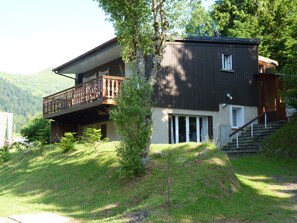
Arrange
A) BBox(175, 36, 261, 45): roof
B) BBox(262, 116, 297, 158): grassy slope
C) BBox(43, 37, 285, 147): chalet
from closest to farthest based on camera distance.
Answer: BBox(262, 116, 297, 158): grassy slope
BBox(43, 37, 285, 147): chalet
BBox(175, 36, 261, 45): roof

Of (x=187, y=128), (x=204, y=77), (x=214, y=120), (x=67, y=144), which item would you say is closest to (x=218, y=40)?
(x=204, y=77)

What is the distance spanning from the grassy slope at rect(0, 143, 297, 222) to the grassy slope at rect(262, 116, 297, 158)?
9.15ft

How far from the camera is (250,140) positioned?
22.1 metres

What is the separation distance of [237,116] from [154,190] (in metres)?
15.3

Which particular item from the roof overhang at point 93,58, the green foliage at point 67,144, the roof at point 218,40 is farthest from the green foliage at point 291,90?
the green foliage at point 67,144

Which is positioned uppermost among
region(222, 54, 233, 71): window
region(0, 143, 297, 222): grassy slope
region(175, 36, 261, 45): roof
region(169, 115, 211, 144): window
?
region(175, 36, 261, 45): roof

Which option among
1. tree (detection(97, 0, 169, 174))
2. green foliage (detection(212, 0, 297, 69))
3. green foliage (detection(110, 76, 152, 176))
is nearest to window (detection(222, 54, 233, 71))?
green foliage (detection(212, 0, 297, 69))

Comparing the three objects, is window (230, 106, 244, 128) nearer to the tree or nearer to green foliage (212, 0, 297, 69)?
green foliage (212, 0, 297, 69)

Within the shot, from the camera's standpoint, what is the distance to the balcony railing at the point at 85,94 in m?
19.7

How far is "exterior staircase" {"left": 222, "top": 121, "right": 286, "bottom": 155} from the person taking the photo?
830 inches

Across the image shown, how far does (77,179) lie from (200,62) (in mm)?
12014

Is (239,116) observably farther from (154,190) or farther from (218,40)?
(154,190)

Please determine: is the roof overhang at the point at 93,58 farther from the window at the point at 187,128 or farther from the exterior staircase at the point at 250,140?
the exterior staircase at the point at 250,140

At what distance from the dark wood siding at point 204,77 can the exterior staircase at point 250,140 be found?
201 cm
